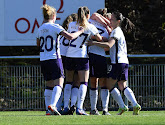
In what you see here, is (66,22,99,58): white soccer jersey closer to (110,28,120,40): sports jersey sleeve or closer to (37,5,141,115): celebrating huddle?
(37,5,141,115): celebrating huddle

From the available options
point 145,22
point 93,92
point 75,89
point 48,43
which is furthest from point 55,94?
point 145,22

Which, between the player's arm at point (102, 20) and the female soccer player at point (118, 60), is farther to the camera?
the player's arm at point (102, 20)

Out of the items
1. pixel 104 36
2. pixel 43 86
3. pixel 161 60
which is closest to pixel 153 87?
pixel 161 60

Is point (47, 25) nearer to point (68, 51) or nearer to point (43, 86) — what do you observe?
point (68, 51)

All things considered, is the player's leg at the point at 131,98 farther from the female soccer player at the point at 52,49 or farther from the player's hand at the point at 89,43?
the female soccer player at the point at 52,49

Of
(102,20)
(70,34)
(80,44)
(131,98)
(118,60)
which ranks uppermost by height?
(102,20)

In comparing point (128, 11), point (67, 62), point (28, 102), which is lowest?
point (28, 102)

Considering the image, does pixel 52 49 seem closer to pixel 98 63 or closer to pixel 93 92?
pixel 98 63

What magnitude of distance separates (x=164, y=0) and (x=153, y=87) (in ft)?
17.1

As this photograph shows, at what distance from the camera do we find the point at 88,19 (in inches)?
370

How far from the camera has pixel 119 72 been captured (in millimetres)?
9164

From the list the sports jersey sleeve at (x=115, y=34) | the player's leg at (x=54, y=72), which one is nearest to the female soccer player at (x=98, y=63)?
the sports jersey sleeve at (x=115, y=34)

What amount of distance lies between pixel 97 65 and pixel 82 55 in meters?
0.37

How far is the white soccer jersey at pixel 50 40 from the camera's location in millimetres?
8703
